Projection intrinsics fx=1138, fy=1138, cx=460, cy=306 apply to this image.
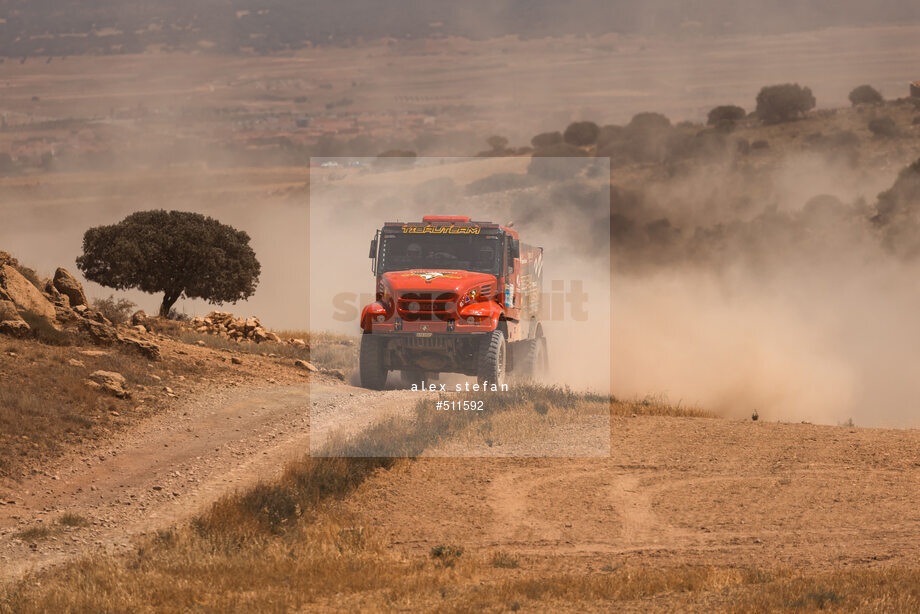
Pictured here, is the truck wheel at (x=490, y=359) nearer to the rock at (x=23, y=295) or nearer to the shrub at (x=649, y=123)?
the rock at (x=23, y=295)

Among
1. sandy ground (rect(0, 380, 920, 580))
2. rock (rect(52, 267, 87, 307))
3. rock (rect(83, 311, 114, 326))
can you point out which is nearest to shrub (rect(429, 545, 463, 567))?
sandy ground (rect(0, 380, 920, 580))

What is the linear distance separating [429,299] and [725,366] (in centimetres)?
1335

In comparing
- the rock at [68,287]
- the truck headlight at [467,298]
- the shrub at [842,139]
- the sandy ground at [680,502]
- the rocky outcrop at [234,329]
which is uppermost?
the shrub at [842,139]

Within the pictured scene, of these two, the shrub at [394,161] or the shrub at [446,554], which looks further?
the shrub at [394,161]

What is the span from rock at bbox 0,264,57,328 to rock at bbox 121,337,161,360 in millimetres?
1391

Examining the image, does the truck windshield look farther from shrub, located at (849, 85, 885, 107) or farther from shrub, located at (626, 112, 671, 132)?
shrub, located at (849, 85, 885, 107)

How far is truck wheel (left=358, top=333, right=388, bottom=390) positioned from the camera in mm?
21844

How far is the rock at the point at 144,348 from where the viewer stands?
2175cm

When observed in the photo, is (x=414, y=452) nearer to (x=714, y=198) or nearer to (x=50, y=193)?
(x=714, y=198)

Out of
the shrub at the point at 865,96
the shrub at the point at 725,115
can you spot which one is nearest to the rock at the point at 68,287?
the shrub at the point at 725,115

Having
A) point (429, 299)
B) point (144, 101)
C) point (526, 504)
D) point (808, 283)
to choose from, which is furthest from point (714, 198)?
point (144, 101)

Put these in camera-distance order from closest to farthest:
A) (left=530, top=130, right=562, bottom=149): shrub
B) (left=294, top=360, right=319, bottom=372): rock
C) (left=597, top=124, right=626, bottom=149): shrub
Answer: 1. (left=294, top=360, right=319, bottom=372): rock
2. (left=597, top=124, right=626, bottom=149): shrub
3. (left=530, top=130, right=562, bottom=149): shrub

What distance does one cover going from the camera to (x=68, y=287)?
23312mm

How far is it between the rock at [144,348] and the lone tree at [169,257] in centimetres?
1107
